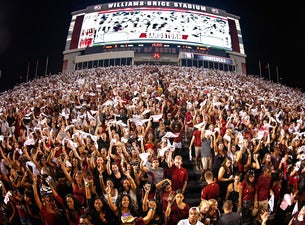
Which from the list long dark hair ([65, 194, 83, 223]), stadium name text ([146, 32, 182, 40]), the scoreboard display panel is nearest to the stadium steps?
long dark hair ([65, 194, 83, 223])

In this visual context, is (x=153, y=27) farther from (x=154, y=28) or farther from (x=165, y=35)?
(x=165, y=35)

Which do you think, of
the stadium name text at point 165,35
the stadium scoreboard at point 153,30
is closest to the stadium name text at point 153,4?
the stadium scoreboard at point 153,30

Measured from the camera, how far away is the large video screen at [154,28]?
4422 cm

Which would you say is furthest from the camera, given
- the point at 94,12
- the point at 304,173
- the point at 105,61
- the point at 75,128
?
the point at 94,12

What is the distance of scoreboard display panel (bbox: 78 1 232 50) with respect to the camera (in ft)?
145

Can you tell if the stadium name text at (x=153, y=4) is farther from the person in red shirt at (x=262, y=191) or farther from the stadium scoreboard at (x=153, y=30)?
the person in red shirt at (x=262, y=191)

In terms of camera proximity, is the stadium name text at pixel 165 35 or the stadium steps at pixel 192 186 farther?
the stadium name text at pixel 165 35

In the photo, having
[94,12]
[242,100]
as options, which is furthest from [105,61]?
[242,100]

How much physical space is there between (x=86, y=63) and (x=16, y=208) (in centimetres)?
4114

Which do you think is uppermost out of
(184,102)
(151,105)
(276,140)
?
(184,102)

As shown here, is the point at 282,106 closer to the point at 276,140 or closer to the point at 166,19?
the point at 276,140

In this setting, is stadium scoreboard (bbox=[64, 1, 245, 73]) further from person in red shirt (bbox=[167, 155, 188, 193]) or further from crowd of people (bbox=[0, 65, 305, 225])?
person in red shirt (bbox=[167, 155, 188, 193])

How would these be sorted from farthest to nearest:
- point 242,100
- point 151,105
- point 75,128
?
1. point 242,100
2. point 151,105
3. point 75,128

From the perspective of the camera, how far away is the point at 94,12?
159 ft
